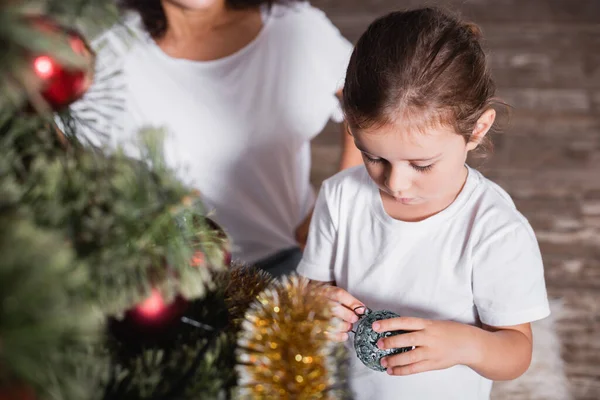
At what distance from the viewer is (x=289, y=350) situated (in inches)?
18.7

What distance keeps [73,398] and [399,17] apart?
0.60 meters

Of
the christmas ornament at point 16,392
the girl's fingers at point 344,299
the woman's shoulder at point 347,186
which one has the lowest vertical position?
the girl's fingers at point 344,299

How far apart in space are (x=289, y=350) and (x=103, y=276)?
17cm

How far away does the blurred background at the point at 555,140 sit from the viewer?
4.88ft

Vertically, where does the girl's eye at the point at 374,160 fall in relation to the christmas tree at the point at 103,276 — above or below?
below

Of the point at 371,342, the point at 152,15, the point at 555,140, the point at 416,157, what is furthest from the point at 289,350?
the point at 555,140

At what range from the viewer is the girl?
2.33 feet

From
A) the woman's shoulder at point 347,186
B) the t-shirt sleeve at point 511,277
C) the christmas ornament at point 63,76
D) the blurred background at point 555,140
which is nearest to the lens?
the christmas ornament at point 63,76

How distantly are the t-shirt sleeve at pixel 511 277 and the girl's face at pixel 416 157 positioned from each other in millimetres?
95

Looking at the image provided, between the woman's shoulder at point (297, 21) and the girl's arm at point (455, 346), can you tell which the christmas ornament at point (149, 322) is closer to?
the girl's arm at point (455, 346)

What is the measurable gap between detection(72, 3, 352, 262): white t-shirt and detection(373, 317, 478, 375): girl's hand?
0.44 metres

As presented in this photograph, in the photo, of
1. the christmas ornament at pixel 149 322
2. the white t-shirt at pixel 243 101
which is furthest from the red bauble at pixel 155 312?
the white t-shirt at pixel 243 101

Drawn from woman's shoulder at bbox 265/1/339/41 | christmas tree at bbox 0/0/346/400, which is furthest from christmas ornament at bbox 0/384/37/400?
woman's shoulder at bbox 265/1/339/41

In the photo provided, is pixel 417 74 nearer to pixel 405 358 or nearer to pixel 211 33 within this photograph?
pixel 405 358
